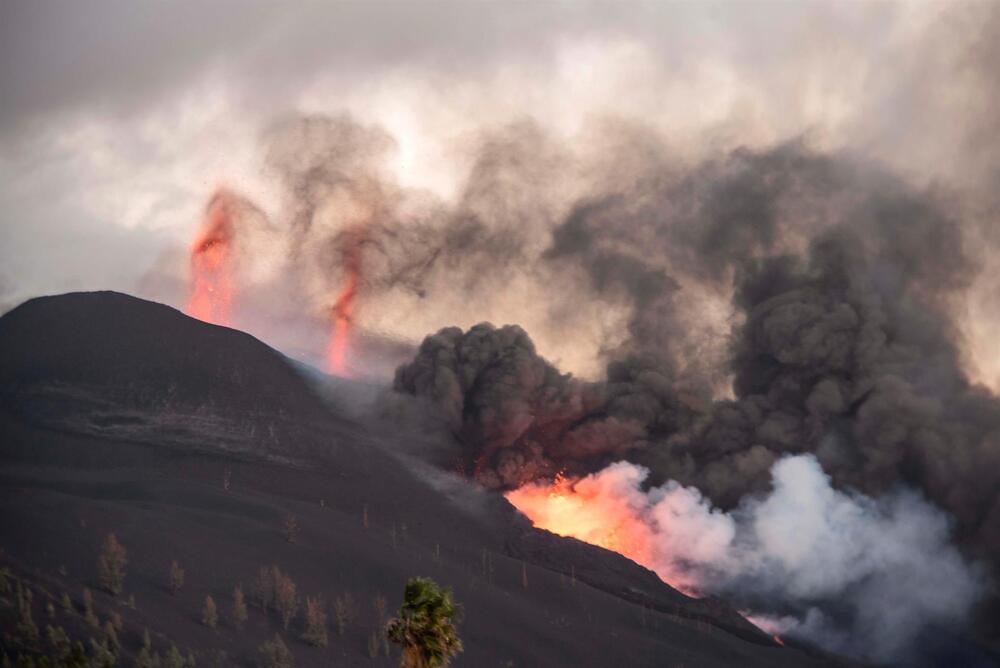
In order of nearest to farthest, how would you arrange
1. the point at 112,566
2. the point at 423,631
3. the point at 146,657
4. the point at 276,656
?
1. the point at 423,631
2. the point at 146,657
3. the point at 276,656
4. the point at 112,566

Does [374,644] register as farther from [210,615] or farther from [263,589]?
[210,615]

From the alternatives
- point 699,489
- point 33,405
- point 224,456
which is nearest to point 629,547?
point 699,489

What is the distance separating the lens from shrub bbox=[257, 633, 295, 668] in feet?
222

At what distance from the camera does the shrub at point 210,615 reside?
70750 mm

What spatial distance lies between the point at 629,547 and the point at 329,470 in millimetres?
25672

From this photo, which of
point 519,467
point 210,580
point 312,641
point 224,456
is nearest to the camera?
point 312,641

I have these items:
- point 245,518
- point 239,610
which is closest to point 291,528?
point 245,518

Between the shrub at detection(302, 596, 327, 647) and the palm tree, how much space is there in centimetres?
3503

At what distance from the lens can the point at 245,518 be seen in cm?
9194

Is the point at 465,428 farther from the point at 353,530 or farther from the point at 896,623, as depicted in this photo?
the point at 896,623

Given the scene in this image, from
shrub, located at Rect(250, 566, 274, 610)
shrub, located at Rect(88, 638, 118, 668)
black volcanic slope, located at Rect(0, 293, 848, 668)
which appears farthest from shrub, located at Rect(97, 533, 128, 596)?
shrub, located at Rect(88, 638, 118, 668)

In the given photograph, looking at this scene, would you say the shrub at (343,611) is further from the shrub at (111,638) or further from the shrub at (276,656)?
the shrub at (111,638)

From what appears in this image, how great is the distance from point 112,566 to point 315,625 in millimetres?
11746

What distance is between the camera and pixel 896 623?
355 feet
